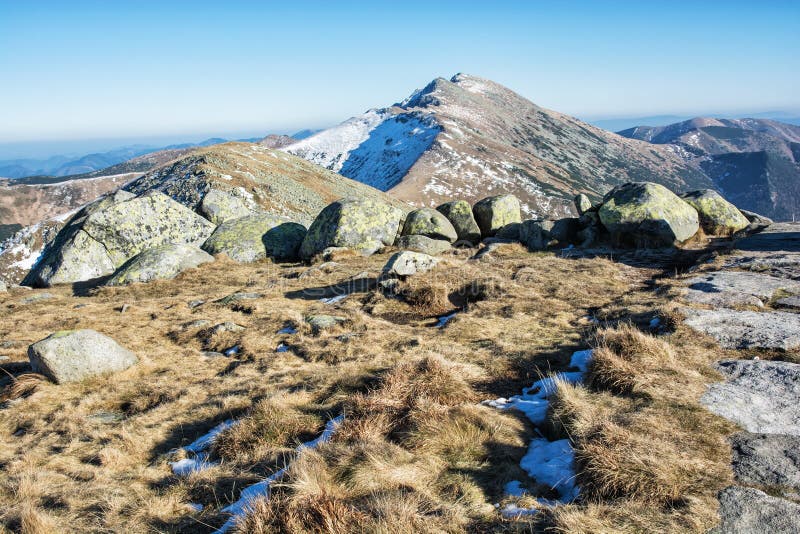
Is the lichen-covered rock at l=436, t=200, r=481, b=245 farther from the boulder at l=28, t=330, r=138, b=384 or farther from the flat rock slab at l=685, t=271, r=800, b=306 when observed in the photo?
the boulder at l=28, t=330, r=138, b=384

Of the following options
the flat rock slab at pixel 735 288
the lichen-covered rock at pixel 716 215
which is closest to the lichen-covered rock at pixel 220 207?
the flat rock slab at pixel 735 288

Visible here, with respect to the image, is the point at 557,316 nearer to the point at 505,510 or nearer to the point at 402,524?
the point at 505,510

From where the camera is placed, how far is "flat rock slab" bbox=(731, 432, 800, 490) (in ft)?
18.2

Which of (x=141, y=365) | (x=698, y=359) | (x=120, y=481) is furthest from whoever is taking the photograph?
(x=141, y=365)

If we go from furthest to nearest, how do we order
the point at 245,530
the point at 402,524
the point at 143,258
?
the point at 143,258, the point at 245,530, the point at 402,524

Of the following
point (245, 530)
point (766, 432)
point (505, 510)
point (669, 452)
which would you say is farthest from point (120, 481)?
point (766, 432)

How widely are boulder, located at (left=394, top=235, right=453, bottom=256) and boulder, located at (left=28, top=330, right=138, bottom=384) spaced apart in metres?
17.5

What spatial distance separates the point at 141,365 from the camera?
1248 cm

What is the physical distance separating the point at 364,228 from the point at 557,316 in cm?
1619

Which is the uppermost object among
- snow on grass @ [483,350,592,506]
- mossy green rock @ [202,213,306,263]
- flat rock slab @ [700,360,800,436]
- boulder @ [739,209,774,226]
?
mossy green rock @ [202,213,306,263]

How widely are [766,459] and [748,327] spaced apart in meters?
6.25

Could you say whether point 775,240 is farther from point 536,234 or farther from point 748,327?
point 748,327

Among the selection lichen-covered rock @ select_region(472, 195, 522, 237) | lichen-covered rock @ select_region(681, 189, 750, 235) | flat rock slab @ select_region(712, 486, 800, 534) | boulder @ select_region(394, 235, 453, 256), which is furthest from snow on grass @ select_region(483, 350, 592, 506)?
lichen-covered rock @ select_region(681, 189, 750, 235)

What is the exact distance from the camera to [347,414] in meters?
8.23
